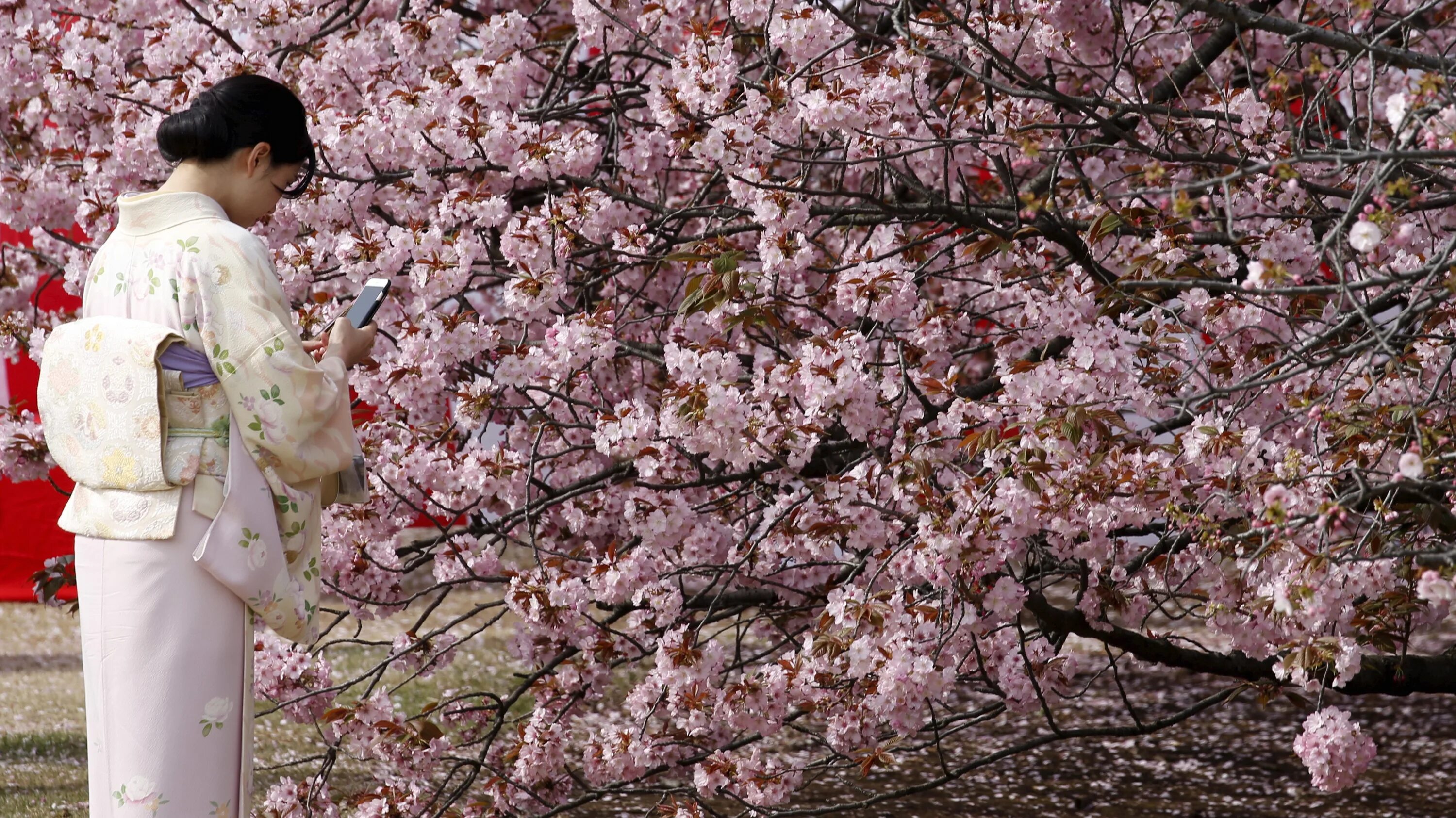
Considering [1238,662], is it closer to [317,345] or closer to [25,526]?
[317,345]

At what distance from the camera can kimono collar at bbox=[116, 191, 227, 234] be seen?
2195mm

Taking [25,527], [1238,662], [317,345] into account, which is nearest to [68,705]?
[25,527]

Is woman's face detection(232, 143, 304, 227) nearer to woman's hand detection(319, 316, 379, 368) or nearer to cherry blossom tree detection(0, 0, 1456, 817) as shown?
woman's hand detection(319, 316, 379, 368)

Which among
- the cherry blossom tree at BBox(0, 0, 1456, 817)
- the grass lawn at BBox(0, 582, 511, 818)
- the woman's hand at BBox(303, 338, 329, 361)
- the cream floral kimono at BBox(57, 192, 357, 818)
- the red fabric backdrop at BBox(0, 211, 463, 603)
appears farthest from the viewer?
the red fabric backdrop at BBox(0, 211, 463, 603)

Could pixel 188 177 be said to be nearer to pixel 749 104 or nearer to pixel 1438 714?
pixel 749 104

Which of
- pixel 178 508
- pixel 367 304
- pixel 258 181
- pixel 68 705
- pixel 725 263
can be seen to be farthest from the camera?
pixel 68 705

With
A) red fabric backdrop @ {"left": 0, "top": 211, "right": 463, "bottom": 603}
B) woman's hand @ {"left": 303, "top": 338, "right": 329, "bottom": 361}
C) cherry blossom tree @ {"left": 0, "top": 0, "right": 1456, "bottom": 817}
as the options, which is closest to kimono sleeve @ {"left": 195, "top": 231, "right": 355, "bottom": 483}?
woman's hand @ {"left": 303, "top": 338, "right": 329, "bottom": 361}

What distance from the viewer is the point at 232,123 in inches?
87.6

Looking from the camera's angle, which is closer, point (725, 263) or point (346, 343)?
point (346, 343)

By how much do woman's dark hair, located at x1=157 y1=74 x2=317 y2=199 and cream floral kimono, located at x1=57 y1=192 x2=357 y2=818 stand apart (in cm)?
8

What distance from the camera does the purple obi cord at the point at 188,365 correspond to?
217 centimetres

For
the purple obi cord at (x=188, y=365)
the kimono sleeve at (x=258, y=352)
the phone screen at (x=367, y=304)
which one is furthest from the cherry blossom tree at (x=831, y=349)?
the purple obi cord at (x=188, y=365)

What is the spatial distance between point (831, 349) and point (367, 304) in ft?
2.86

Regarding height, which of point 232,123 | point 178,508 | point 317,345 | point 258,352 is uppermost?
point 232,123
